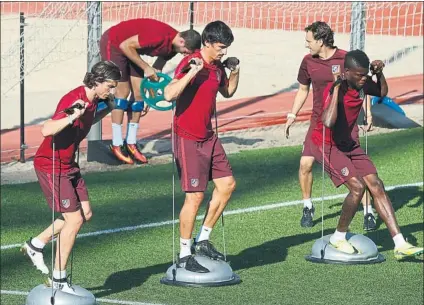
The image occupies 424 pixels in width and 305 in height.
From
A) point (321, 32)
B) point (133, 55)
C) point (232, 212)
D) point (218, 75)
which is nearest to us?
point (218, 75)

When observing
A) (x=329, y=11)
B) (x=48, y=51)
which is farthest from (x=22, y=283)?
(x=329, y=11)

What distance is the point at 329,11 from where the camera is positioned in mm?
21406

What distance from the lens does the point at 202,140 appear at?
424 inches

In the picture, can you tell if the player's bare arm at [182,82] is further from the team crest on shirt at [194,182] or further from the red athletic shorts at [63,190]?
the red athletic shorts at [63,190]

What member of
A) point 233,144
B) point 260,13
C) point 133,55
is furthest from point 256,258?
point 260,13

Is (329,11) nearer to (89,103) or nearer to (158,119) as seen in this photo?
(158,119)

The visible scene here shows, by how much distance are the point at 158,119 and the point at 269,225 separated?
7285 millimetres

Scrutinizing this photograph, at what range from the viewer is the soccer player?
39.7 feet

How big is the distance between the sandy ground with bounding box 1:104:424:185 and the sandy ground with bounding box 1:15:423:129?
142 cm

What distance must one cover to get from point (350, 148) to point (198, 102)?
176 cm


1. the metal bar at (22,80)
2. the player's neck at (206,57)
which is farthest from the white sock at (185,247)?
the metal bar at (22,80)

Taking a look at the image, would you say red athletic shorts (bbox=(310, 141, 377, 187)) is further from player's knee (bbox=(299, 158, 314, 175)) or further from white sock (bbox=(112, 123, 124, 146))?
white sock (bbox=(112, 123, 124, 146))

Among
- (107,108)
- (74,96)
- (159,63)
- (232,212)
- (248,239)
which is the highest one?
(74,96)

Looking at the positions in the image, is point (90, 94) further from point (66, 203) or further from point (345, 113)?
point (345, 113)
